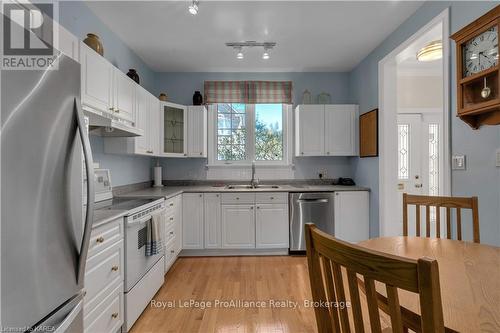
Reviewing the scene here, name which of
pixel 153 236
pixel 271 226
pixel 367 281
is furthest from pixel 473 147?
pixel 153 236

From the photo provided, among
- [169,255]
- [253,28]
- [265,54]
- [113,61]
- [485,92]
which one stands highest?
[253,28]

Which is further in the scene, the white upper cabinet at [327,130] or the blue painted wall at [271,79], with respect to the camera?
the blue painted wall at [271,79]

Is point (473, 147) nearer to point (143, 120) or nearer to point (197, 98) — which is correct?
point (143, 120)

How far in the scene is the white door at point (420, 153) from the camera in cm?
380

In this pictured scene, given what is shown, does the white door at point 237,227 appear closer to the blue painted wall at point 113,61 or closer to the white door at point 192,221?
the white door at point 192,221

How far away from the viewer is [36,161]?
82 cm

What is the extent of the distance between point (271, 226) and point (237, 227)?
46cm

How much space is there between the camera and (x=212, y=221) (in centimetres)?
323

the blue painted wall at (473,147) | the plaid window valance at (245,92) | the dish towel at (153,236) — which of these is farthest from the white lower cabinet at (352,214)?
the dish towel at (153,236)

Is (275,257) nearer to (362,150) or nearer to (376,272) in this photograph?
(362,150)

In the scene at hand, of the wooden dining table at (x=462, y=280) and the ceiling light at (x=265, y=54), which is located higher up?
the ceiling light at (x=265, y=54)

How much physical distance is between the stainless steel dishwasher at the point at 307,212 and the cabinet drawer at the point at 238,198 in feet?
1.76

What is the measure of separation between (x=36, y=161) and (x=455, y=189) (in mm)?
2618

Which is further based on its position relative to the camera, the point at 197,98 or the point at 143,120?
the point at 197,98
